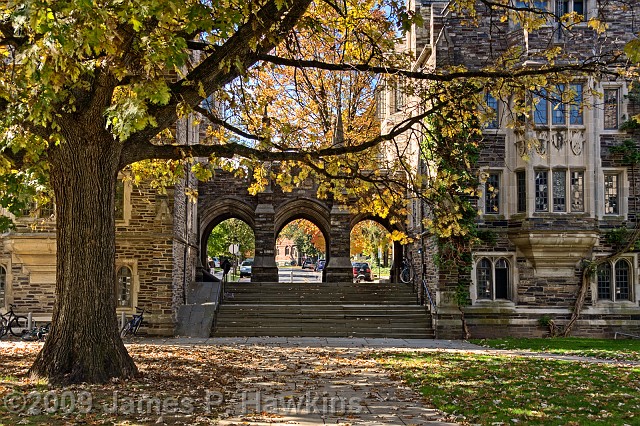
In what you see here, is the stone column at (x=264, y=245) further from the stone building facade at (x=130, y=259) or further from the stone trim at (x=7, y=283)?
the stone trim at (x=7, y=283)

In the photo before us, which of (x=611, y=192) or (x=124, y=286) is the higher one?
(x=611, y=192)

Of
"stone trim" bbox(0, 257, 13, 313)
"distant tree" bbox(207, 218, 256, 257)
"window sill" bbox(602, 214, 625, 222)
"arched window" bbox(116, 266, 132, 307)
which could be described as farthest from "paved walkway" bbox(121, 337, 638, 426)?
"distant tree" bbox(207, 218, 256, 257)

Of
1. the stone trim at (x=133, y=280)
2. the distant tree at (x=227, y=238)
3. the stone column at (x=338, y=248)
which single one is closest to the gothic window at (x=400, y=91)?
the stone column at (x=338, y=248)

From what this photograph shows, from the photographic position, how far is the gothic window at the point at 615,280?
21484mm

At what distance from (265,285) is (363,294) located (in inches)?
134

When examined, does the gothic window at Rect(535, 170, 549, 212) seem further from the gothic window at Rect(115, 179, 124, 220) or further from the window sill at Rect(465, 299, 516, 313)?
the gothic window at Rect(115, 179, 124, 220)

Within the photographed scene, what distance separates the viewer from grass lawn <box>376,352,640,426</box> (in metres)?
8.13

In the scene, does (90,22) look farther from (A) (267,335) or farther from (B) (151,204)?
(A) (267,335)

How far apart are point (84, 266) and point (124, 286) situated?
419 inches

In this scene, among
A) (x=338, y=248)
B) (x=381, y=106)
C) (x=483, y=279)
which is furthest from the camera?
(x=381, y=106)

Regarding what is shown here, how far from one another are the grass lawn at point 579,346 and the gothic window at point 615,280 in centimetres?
168

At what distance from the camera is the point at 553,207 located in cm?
2098

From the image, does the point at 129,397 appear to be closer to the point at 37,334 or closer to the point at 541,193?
the point at 37,334

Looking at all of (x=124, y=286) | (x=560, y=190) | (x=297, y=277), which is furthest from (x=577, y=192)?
(x=297, y=277)
